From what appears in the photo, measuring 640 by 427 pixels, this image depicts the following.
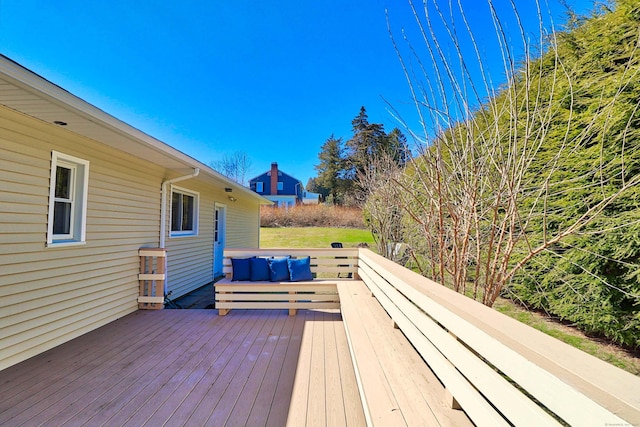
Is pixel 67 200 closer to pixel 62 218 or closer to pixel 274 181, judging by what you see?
pixel 62 218

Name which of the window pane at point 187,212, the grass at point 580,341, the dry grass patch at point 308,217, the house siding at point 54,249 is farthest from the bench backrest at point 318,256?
the dry grass patch at point 308,217

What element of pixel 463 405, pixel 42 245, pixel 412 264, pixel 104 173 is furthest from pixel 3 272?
pixel 412 264

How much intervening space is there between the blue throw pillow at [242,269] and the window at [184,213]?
2.10 meters

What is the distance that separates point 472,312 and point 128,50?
911cm

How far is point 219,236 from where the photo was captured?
27.1 ft

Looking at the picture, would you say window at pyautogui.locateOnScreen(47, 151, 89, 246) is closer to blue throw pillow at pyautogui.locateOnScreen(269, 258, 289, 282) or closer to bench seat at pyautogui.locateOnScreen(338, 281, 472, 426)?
blue throw pillow at pyautogui.locateOnScreen(269, 258, 289, 282)

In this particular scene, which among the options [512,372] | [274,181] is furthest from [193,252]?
[274,181]

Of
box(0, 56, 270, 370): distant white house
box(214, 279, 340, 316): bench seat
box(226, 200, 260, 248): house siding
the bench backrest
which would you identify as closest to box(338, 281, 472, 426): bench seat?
box(214, 279, 340, 316): bench seat

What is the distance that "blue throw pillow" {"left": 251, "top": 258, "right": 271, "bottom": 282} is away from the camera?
4.24m

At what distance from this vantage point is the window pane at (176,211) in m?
5.68

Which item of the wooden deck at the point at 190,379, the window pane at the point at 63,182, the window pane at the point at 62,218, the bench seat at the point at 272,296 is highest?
the window pane at the point at 63,182

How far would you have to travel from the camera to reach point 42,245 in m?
3.05

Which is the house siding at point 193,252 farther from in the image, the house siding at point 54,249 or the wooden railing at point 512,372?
the wooden railing at point 512,372

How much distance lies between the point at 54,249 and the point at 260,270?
94.3 inches
